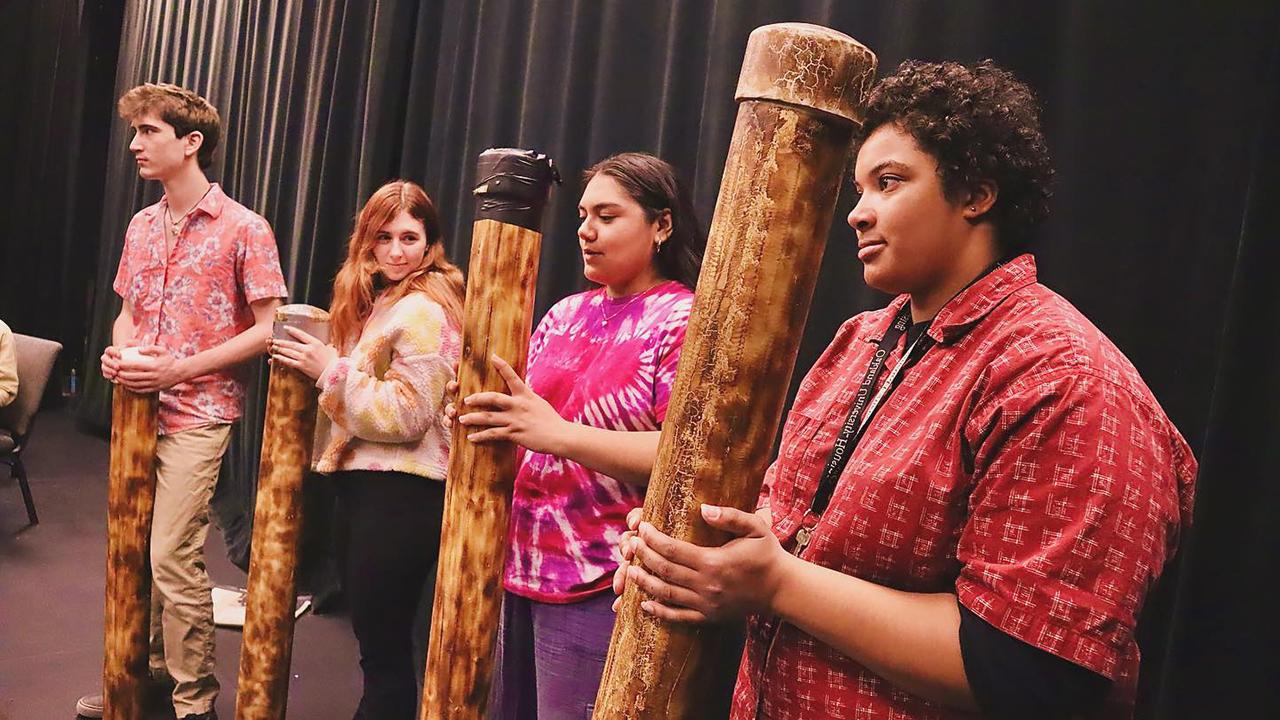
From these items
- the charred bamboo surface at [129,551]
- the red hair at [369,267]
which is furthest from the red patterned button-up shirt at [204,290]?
the red hair at [369,267]

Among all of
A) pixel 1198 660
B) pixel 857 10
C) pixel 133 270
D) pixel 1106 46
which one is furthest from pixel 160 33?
pixel 1198 660

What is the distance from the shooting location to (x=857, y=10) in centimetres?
208

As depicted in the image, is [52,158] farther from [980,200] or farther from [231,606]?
[980,200]

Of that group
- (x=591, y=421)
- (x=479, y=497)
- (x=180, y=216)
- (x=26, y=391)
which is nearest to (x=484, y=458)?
(x=479, y=497)

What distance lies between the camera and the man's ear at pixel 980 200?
0.98 metres

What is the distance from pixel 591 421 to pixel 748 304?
33.8 inches

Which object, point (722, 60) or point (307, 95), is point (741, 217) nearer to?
point (722, 60)

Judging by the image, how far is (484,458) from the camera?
145 cm

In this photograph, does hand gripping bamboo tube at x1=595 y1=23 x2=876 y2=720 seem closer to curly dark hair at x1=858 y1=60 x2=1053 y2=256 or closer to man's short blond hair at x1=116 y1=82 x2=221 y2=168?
curly dark hair at x1=858 y1=60 x2=1053 y2=256

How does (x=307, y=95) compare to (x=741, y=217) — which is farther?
(x=307, y=95)

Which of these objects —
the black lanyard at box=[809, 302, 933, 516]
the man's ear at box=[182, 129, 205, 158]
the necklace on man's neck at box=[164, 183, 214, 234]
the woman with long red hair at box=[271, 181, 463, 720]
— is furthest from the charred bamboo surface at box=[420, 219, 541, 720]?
the man's ear at box=[182, 129, 205, 158]

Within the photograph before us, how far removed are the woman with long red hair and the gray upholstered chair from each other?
9.64 ft

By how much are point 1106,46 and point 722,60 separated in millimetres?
971

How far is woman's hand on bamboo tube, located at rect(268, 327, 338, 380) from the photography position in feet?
6.43
